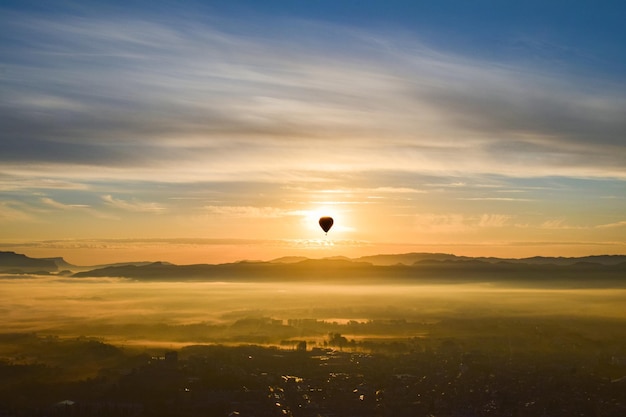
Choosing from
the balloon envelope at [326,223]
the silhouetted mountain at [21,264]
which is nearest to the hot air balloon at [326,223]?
the balloon envelope at [326,223]

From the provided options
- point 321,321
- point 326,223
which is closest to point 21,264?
point 321,321

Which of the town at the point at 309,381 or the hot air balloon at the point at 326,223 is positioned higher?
the hot air balloon at the point at 326,223

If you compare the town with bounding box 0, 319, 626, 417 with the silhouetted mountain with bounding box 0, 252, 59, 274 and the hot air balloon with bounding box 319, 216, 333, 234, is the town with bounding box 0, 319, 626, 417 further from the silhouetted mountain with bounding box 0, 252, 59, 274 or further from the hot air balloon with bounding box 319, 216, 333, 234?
the silhouetted mountain with bounding box 0, 252, 59, 274

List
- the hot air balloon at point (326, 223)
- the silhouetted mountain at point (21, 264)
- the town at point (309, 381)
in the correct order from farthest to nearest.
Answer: the silhouetted mountain at point (21, 264), the hot air balloon at point (326, 223), the town at point (309, 381)

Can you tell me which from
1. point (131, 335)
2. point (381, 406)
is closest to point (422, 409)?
point (381, 406)

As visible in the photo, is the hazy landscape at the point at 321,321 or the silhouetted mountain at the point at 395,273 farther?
the silhouetted mountain at the point at 395,273

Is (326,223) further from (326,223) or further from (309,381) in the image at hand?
(309,381)

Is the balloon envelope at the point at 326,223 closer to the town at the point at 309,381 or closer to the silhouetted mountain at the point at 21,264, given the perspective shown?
the town at the point at 309,381

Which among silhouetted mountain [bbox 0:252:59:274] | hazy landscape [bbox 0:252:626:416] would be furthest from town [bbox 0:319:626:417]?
silhouetted mountain [bbox 0:252:59:274]

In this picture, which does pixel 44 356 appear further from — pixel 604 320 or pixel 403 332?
pixel 604 320
